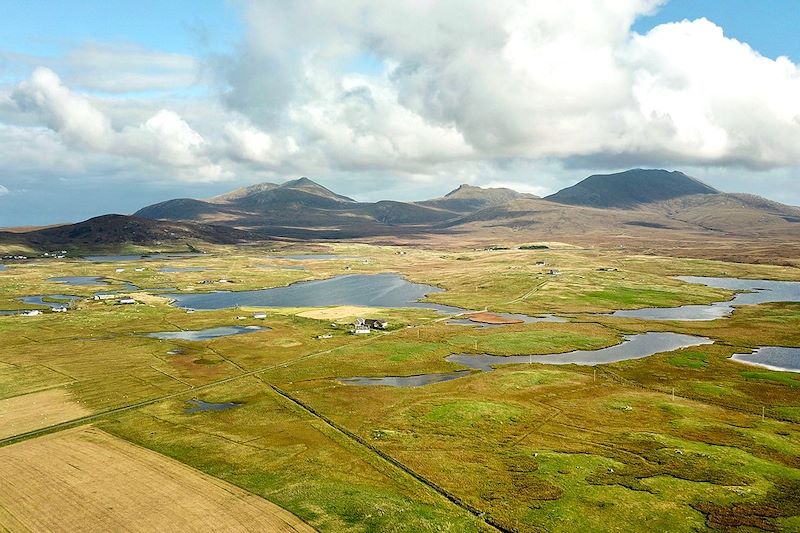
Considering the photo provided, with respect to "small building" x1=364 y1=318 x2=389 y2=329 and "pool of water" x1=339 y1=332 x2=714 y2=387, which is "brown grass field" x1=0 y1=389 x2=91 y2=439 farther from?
"small building" x1=364 y1=318 x2=389 y2=329

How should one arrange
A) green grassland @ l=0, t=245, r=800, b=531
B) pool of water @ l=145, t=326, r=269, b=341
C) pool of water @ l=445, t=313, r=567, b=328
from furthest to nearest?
pool of water @ l=445, t=313, r=567, b=328 < pool of water @ l=145, t=326, r=269, b=341 < green grassland @ l=0, t=245, r=800, b=531

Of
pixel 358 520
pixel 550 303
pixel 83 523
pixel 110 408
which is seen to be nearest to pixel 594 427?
pixel 358 520

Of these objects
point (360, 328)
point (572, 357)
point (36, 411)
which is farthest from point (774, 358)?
point (36, 411)

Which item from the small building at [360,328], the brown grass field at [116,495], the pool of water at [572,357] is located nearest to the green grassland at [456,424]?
the brown grass field at [116,495]

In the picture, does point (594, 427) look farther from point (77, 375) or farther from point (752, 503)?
point (77, 375)

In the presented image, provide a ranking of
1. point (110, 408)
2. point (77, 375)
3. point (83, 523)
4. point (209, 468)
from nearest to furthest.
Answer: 1. point (83, 523)
2. point (209, 468)
3. point (110, 408)
4. point (77, 375)

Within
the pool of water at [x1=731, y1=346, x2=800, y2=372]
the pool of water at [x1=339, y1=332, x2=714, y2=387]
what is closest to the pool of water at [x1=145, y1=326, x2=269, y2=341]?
the pool of water at [x1=339, y1=332, x2=714, y2=387]
